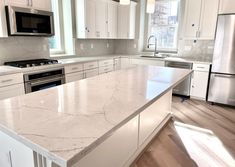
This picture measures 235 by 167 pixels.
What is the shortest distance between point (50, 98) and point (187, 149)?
188 centimetres

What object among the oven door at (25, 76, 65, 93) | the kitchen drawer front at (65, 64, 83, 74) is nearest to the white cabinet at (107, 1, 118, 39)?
the kitchen drawer front at (65, 64, 83, 74)

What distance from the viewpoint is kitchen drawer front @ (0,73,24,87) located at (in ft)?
8.02

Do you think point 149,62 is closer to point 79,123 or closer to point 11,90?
point 11,90

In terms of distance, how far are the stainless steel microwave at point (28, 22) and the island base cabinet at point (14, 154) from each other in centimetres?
204

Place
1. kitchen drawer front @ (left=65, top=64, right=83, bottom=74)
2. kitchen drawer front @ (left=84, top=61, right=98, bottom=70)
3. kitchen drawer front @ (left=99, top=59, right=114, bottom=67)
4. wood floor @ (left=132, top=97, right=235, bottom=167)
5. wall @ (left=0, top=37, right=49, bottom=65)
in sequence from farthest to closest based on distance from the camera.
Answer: kitchen drawer front @ (left=99, top=59, right=114, bottom=67), kitchen drawer front @ (left=84, top=61, right=98, bottom=70), kitchen drawer front @ (left=65, top=64, right=83, bottom=74), wall @ (left=0, top=37, right=49, bottom=65), wood floor @ (left=132, top=97, right=235, bottom=167)

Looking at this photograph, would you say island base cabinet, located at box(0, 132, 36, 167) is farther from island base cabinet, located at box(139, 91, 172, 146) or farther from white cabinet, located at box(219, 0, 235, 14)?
white cabinet, located at box(219, 0, 235, 14)

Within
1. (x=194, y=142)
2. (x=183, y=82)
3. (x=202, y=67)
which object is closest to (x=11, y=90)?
(x=194, y=142)

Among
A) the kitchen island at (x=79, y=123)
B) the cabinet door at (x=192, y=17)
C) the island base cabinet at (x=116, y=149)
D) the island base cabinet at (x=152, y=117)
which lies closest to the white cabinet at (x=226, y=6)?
the cabinet door at (x=192, y=17)

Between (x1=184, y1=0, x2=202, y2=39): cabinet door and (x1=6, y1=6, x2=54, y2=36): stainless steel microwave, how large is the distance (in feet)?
9.71

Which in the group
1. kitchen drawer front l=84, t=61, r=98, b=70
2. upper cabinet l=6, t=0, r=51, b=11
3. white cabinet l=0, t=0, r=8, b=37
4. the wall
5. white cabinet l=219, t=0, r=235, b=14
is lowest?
kitchen drawer front l=84, t=61, r=98, b=70

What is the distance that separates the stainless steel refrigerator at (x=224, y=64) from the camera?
11.6ft

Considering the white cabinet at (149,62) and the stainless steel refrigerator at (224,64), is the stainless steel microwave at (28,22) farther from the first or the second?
the stainless steel refrigerator at (224,64)

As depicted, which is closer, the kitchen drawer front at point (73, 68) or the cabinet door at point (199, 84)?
the kitchen drawer front at point (73, 68)

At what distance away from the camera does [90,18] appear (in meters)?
4.07
